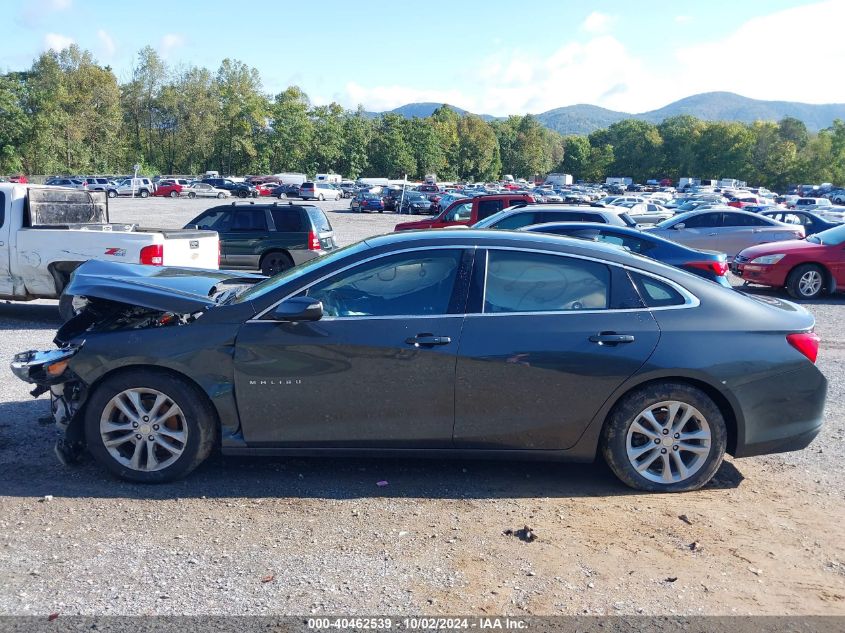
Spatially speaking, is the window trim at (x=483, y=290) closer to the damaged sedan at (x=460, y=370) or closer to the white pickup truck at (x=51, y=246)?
the damaged sedan at (x=460, y=370)

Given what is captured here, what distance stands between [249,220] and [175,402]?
1163 centimetres

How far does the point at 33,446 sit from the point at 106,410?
1.12 metres

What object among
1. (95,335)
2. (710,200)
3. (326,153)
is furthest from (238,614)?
(326,153)

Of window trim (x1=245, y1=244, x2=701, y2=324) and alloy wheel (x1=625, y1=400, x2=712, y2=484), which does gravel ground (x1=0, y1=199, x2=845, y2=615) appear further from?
window trim (x1=245, y1=244, x2=701, y2=324)

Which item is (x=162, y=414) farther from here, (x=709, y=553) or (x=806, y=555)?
(x=806, y=555)

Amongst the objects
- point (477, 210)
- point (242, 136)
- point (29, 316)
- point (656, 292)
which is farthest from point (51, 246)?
point (242, 136)

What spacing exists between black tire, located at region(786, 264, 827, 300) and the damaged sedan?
10.5 meters

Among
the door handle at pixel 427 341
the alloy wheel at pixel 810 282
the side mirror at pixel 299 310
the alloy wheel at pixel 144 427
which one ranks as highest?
the side mirror at pixel 299 310

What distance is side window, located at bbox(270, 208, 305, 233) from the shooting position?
621 inches

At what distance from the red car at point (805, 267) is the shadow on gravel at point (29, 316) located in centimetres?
1226

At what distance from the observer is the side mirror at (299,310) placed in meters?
4.65

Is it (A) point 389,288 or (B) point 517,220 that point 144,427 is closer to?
(A) point 389,288

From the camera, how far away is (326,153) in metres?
102

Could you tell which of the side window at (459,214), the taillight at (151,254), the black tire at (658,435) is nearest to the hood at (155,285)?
the black tire at (658,435)
